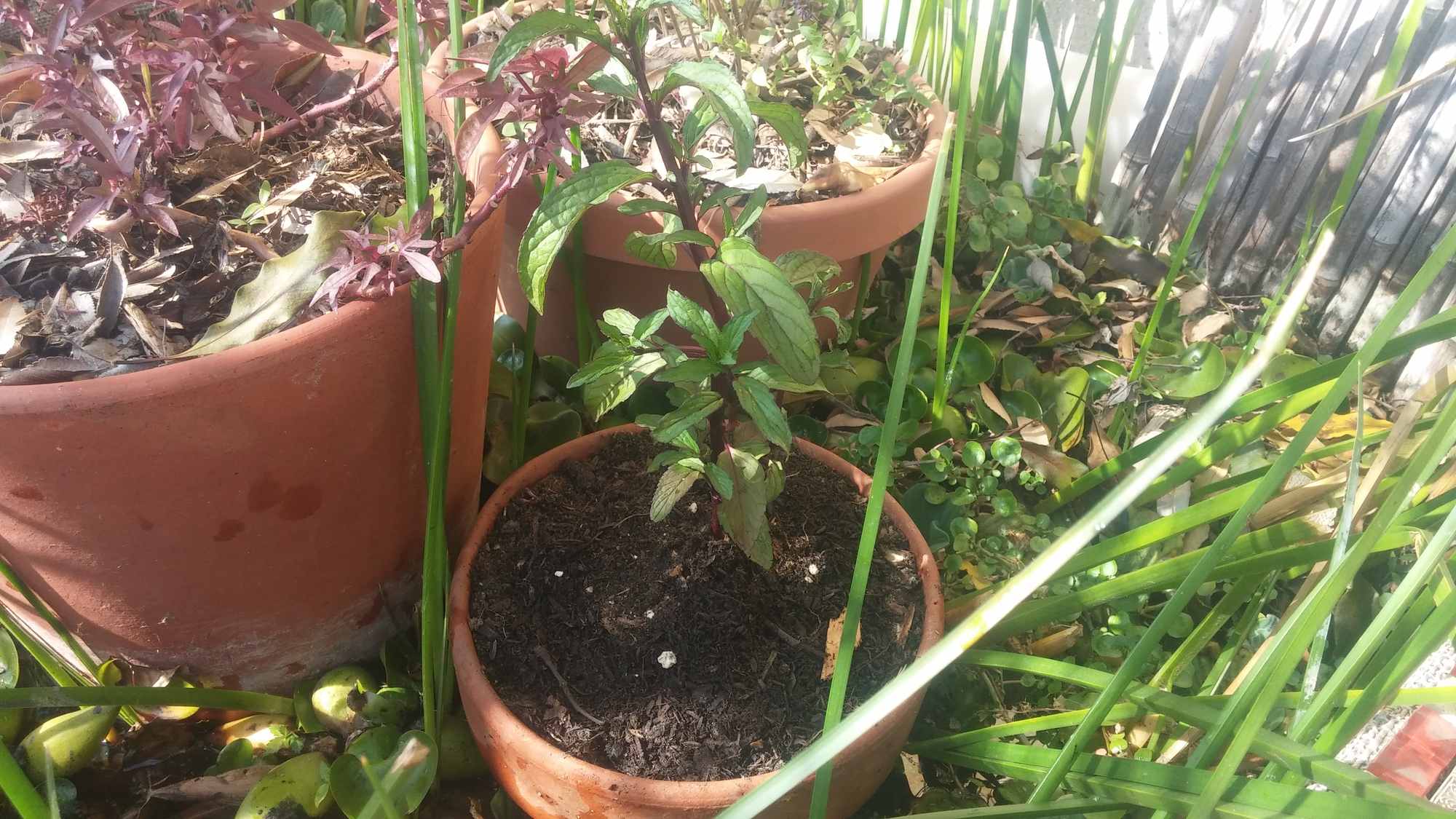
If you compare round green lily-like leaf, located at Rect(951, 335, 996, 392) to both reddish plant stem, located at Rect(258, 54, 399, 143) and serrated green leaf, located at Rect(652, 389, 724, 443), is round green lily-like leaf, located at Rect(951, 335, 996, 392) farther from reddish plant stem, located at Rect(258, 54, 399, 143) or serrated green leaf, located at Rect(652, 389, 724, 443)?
reddish plant stem, located at Rect(258, 54, 399, 143)

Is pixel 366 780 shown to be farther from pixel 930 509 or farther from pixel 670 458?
pixel 930 509

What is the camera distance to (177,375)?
2.36 feet

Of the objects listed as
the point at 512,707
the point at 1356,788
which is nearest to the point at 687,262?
the point at 512,707

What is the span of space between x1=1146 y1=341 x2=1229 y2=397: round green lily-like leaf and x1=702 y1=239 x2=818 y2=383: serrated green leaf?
83 centimetres

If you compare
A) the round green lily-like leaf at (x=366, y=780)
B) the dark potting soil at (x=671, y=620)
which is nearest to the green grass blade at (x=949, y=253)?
the dark potting soil at (x=671, y=620)

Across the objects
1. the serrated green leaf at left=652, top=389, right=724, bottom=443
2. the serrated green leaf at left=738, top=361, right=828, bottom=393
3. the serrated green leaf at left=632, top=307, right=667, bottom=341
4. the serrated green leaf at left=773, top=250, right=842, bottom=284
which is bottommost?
the serrated green leaf at left=652, top=389, right=724, bottom=443

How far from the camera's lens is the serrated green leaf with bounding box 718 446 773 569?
0.84 meters

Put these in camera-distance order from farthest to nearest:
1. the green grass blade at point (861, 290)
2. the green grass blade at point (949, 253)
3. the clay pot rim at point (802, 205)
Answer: the green grass blade at point (861, 290)
the clay pot rim at point (802, 205)
the green grass blade at point (949, 253)

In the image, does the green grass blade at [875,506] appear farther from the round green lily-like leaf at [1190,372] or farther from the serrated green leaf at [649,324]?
the round green lily-like leaf at [1190,372]

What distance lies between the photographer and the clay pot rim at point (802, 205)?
1110 mm

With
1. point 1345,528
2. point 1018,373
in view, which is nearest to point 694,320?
point 1345,528

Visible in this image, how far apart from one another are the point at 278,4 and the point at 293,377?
41 centimetres

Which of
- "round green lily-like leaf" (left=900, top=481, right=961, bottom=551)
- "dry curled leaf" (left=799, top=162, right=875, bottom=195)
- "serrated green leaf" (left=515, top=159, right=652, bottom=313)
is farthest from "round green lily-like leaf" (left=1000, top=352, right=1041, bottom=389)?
"serrated green leaf" (left=515, top=159, right=652, bottom=313)

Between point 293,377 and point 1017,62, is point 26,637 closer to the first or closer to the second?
point 293,377
